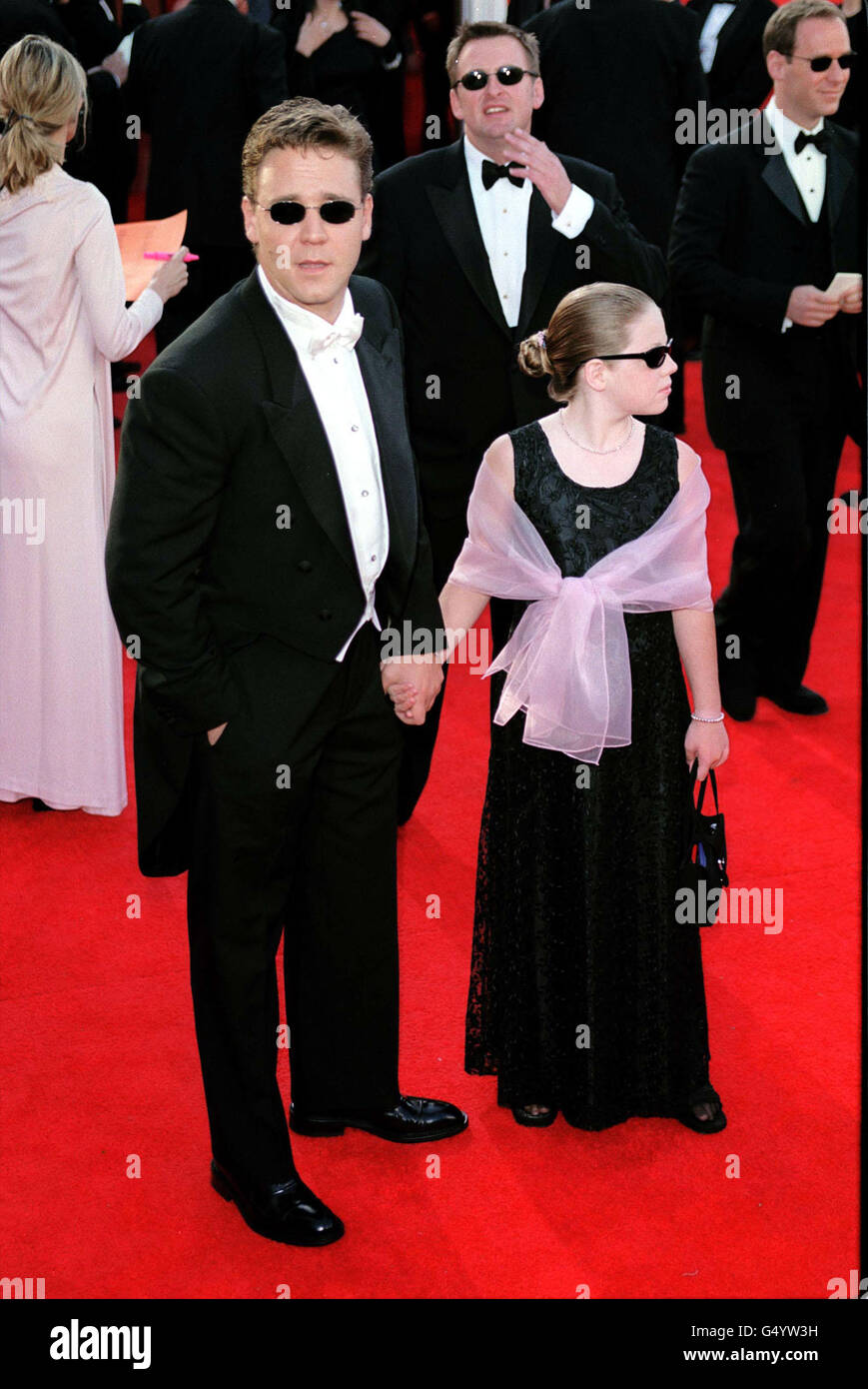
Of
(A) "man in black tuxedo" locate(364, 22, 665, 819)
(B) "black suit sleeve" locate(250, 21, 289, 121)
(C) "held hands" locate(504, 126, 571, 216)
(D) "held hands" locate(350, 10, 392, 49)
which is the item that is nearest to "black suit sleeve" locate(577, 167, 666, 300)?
(A) "man in black tuxedo" locate(364, 22, 665, 819)

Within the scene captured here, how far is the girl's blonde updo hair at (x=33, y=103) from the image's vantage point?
416 centimetres

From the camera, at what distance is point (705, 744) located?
322 cm

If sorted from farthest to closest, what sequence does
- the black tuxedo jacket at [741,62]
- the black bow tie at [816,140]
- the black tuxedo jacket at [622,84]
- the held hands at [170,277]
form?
the black tuxedo jacket at [741,62] < the black tuxedo jacket at [622,84] < the black bow tie at [816,140] < the held hands at [170,277]

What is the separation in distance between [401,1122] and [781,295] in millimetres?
2683

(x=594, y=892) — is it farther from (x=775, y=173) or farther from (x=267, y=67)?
(x=267, y=67)

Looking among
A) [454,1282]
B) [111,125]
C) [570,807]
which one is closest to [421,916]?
[570,807]

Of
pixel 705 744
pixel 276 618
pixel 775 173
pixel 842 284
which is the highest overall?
pixel 775 173

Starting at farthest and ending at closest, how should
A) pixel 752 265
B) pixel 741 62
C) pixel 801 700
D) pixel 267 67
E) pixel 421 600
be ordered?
pixel 741 62 → pixel 267 67 → pixel 801 700 → pixel 752 265 → pixel 421 600

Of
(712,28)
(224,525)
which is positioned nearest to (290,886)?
(224,525)

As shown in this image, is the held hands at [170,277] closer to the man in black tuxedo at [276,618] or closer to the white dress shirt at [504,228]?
the white dress shirt at [504,228]

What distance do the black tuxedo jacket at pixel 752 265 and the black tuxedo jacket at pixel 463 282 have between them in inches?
30.0

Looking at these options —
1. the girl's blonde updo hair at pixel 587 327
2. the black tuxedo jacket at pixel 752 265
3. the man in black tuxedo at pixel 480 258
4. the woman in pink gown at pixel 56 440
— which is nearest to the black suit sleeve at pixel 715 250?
the black tuxedo jacket at pixel 752 265

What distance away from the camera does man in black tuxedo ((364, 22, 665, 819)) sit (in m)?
4.11

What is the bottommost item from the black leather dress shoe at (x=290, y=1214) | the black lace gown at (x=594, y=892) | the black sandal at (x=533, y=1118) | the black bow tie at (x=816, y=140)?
the black leather dress shoe at (x=290, y=1214)
